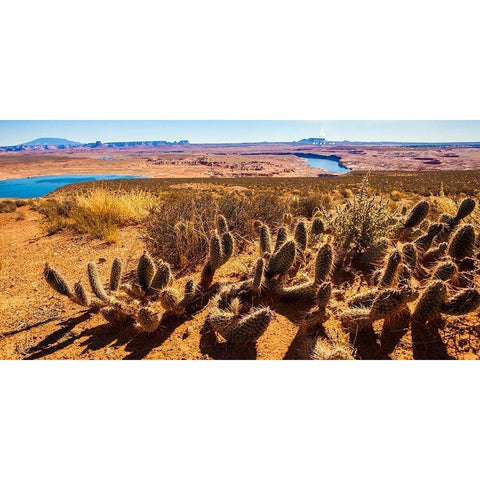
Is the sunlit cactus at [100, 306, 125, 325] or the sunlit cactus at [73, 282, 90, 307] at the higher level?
the sunlit cactus at [73, 282, 90, 307]

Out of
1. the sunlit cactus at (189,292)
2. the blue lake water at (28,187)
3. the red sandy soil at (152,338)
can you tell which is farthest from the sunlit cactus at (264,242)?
the blue lake water at (28,187)

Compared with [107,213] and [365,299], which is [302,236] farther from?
[107,213]

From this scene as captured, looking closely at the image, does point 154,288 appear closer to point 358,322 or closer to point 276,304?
point 276,304

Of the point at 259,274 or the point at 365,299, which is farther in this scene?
the point at 259,274

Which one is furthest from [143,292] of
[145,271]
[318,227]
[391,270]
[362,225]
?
[362,225]

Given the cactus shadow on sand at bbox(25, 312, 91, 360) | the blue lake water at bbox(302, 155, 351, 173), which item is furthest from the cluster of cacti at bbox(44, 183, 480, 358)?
the blue lake water at bbox(302, 155, 351, 173)

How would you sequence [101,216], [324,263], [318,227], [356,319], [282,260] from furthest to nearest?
[101,216], [318,227], [282,260], [324,263], [356,319]

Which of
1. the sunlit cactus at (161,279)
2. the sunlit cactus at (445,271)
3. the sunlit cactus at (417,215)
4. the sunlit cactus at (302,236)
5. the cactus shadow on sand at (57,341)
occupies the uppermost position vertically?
the sunlit cactus at (417,215)

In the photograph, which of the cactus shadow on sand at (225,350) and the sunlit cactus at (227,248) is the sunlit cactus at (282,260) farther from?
the cactus shadow on sand at (225,350)

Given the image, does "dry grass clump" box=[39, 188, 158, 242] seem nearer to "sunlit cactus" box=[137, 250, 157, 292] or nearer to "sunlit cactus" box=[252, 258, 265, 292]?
"sunlit cactus" box=[137, 250, 157, 292]

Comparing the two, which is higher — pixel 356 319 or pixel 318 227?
pixel 318 227
